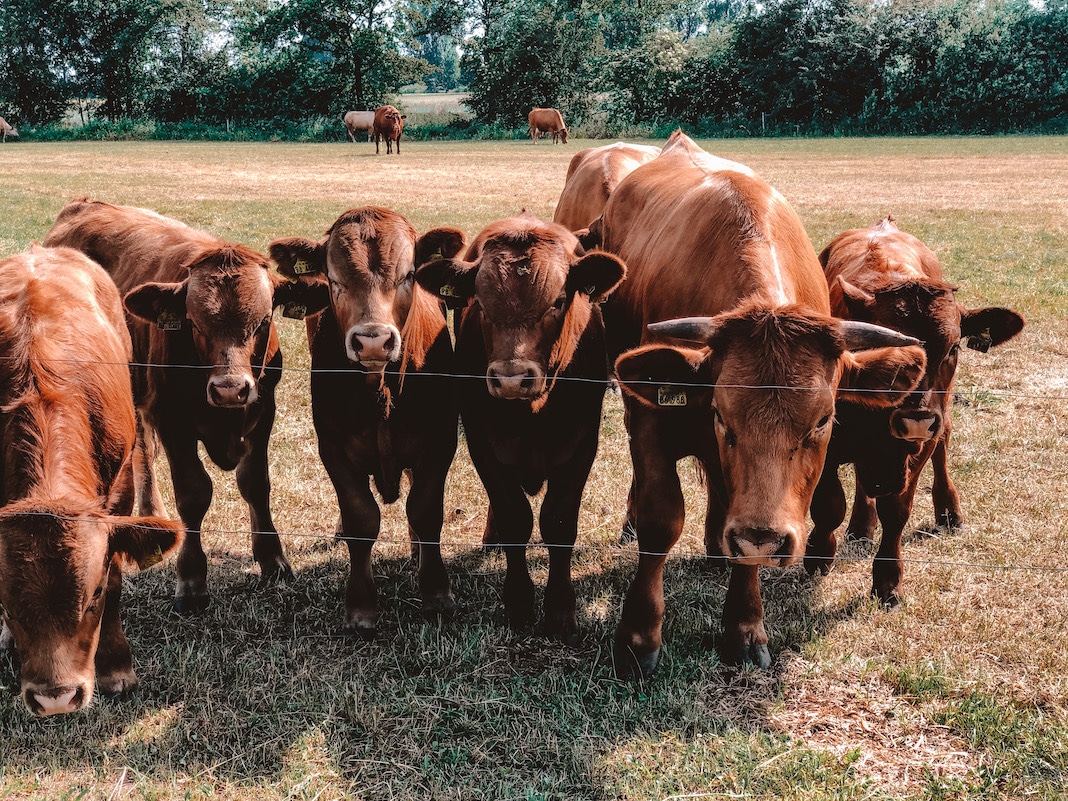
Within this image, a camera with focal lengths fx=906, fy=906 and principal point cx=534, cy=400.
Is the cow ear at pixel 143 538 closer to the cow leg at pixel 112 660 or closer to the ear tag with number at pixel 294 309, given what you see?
the cow leg at pixel 112 660

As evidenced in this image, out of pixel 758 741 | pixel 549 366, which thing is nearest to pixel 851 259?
pixel 549 366

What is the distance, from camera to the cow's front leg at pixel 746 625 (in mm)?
4156

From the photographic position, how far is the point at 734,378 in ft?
11.1

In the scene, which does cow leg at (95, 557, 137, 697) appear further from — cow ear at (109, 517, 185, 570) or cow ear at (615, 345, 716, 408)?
cow ear at (615, 345, 716, 408)

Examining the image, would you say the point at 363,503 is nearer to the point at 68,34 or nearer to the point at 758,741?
the point at 758,741

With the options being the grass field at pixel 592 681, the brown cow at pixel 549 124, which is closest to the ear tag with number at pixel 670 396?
the grass field at pixel 592 681

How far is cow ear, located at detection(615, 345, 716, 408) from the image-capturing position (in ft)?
11.8

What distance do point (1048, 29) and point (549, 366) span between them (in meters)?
52.1

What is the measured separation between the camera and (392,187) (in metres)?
22.8

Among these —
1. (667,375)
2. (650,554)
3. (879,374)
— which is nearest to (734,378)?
(667,375)

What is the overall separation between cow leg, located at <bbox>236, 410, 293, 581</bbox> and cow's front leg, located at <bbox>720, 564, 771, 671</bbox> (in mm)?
2393

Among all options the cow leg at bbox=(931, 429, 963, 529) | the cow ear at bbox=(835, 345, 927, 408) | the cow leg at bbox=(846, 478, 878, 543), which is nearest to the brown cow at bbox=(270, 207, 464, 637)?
the cow ear at bbox=(835, 345, 927, 408)

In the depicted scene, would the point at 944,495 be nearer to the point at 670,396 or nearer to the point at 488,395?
the point at 670,396

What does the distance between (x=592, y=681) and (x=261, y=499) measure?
216cm
